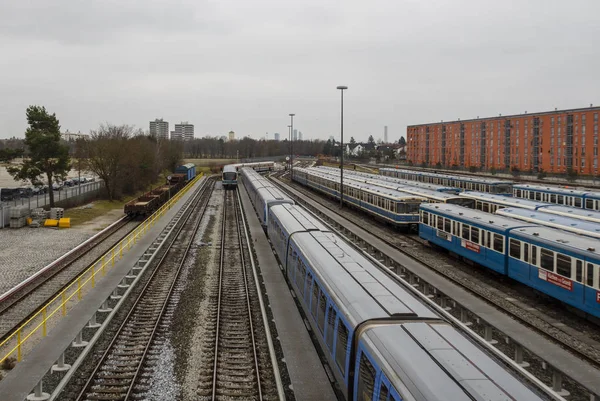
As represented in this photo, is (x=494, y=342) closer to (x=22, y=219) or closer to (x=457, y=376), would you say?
(x=457, y=376)

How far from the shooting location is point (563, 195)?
35.3 meters

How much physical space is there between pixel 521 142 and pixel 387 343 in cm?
8784

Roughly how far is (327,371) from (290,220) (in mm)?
10044

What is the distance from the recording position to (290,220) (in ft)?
69.5

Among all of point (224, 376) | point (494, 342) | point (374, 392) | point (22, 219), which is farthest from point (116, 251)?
point (374, 392)

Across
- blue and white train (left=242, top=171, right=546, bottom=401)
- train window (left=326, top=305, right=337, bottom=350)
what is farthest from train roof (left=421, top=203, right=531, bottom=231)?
train window (left=326, top=305, right=337, bottom=350)

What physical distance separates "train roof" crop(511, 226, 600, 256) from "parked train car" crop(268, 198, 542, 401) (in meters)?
6.66

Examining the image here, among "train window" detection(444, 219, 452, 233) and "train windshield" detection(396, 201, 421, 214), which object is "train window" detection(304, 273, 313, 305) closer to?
"train window" detection(444, 219, 452, 233)

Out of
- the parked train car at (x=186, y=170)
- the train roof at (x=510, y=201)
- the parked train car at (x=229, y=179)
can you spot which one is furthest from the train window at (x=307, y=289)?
the parked train car at (x=186, y=170)

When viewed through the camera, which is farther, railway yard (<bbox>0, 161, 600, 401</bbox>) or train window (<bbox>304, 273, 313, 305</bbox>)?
train window (<bbox>304, 273, 313, 305</bbox>)

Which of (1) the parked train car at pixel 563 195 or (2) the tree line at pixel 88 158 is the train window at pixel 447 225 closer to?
(1) the parked train car at pixel 563 195

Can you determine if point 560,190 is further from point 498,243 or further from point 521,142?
point 521,142

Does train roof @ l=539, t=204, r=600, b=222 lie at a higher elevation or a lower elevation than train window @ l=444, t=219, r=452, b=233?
higher

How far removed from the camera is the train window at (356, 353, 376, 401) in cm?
772
